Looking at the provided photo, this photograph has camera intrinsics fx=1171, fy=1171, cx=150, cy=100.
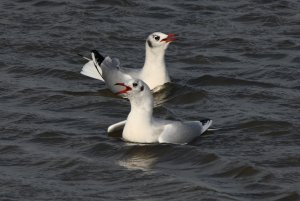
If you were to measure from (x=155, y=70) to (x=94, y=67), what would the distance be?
0.87 m

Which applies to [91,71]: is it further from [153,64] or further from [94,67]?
[153,64]

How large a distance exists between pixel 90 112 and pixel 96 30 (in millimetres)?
4220

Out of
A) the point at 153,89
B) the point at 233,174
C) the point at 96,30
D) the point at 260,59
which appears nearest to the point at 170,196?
the point at 233,174

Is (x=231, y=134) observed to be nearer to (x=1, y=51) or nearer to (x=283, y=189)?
(x=283, y=189)

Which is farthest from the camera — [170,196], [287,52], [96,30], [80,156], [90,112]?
[96,30]

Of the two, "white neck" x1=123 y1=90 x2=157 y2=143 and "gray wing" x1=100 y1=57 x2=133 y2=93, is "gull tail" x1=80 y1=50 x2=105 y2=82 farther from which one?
"white neck" x1=123 y1=90 x2=157 y2=143

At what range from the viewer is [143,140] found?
13.2 m

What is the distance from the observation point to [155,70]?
636 inches

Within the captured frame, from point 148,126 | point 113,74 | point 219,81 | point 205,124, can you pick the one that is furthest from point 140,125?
point 219,81

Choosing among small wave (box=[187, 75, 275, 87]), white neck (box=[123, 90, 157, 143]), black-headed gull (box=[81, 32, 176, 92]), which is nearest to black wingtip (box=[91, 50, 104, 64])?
black-headed gull (box=[81, 32, 176, 92])

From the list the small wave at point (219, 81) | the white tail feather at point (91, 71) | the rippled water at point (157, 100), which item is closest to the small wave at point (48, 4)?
the rippled water at point (157, 100)

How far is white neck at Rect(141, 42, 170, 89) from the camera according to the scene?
16141 millimetres

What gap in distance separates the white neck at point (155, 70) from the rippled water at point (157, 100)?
0.64 ft

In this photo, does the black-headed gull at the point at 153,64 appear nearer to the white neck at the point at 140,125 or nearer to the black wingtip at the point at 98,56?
the black wingtip at the point at 98,56
